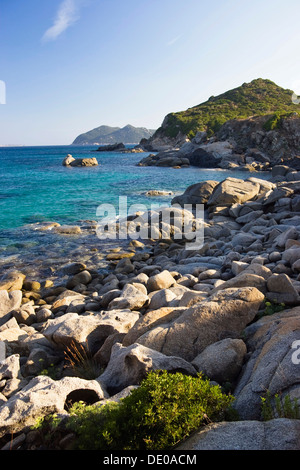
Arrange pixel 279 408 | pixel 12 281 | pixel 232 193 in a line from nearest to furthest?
pixel 279 408 → pixel 12 281 → pixel 232 193

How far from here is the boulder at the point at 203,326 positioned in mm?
5754

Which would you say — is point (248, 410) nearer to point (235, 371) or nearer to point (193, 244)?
point (235, 371)

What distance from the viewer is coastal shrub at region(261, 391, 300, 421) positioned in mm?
3338

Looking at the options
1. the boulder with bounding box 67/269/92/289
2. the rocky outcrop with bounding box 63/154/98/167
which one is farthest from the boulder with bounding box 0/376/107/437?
the rocky outcrop with bounding box 63/154/98/167

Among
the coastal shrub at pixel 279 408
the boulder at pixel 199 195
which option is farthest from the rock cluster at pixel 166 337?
the boulder at pixel 199 195

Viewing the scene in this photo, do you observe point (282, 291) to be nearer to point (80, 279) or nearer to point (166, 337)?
point (166, 337)

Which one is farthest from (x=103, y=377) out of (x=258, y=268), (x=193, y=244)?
(x=193, y=244)

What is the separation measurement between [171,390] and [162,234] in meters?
14.8

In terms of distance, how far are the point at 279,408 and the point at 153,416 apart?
4.51 ft

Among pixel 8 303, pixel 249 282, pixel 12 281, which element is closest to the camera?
pixel 249 282

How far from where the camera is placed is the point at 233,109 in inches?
3969

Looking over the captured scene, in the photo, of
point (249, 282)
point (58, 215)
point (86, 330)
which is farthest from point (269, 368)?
point (58, 215)

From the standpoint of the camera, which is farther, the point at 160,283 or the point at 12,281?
the point at 12,281

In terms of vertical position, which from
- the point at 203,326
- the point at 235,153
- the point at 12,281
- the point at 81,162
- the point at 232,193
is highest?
the point at 235,153
